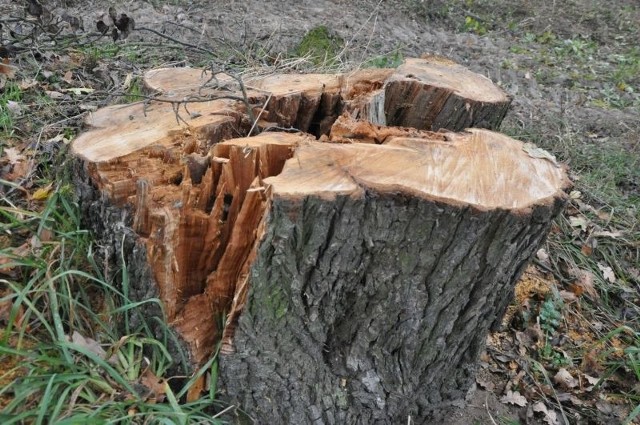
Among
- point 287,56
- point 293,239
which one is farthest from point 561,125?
point 293,239

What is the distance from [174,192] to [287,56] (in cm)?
314

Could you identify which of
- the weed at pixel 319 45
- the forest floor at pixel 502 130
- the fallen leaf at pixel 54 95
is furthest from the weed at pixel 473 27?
the fallen leaf at pixel 54 95

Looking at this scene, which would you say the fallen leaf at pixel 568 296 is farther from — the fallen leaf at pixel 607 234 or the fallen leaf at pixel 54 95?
the fallen leaf at pixel 54 95

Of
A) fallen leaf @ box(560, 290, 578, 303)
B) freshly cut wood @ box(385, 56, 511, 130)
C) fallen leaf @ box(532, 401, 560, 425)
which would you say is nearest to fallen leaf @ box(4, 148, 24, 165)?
freshly cut wood @ box(385, 56, 511, 130)

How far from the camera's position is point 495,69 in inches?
227

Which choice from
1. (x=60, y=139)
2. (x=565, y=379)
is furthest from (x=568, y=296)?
(x=60, y=139)

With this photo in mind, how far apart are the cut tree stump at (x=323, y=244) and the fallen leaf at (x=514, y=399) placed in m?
0.50

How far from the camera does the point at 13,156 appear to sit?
2.44m

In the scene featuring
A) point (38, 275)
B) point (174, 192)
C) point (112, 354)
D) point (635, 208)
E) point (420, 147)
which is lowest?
point (635, 208)

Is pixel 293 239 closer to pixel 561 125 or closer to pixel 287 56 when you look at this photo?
pixel 287 56

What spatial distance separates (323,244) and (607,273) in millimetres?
2370

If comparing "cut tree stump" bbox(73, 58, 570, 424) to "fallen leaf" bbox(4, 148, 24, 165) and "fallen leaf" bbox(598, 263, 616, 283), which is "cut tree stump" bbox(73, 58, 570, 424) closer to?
"fallen leaf" bbox(4, 148, 24, 165)

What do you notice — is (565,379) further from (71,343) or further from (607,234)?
(71,343)

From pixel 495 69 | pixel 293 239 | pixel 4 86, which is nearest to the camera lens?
pixel 293 239
